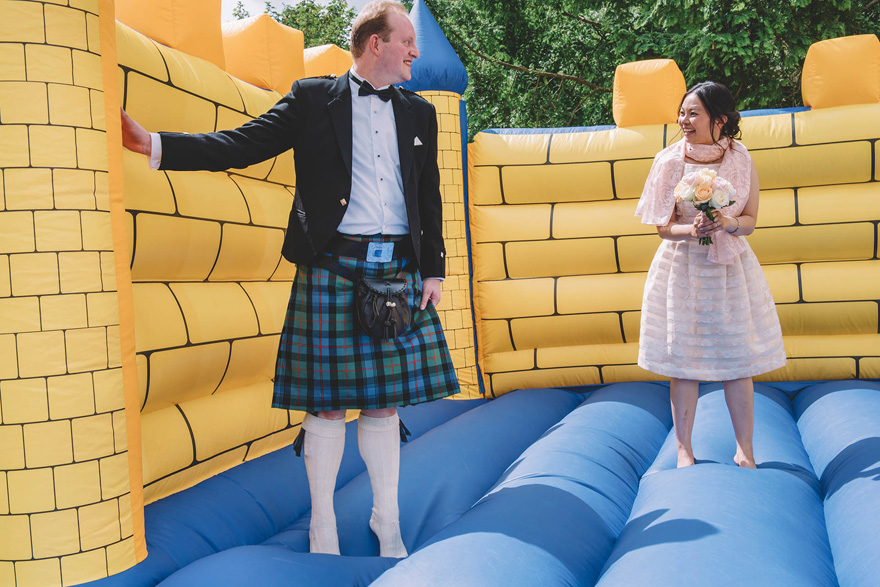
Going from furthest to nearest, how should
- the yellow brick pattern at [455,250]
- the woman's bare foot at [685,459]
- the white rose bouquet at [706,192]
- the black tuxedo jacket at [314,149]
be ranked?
the yellow brick pattern at [455,250] < the woman's bare foot at [685,459] < the white rose bouquet at [706,192] < the black tuxedo jacket at [314,149]

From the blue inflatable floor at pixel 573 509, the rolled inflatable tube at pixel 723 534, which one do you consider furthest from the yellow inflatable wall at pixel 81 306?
the rolled inflatable tube at pixel 723 534

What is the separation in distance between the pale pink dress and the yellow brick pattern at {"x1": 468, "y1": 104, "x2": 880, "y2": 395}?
100 centimetres

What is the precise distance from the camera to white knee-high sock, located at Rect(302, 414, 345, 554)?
1.62m

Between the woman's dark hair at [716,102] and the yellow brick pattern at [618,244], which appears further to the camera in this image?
the yellow brick pattern at [618,244]

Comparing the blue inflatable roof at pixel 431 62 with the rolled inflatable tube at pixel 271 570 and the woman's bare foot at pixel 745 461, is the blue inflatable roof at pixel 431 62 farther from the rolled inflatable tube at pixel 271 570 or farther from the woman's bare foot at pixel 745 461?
the rolled inflatable tube at pixel 271 570

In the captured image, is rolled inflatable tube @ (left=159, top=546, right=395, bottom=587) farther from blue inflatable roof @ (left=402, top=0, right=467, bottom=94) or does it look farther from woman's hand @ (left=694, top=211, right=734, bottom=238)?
blue inflatable roof @ (left=402, top=0, right=467, bottom=94)

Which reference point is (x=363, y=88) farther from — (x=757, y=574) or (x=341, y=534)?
(x=757, y=574)

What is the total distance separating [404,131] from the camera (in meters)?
1.73

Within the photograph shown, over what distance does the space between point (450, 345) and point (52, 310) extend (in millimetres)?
1951

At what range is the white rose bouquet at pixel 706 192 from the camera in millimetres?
1878

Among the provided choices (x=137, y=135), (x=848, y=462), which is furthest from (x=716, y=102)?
(x=137, y=135)

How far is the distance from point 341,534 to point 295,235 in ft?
2.29

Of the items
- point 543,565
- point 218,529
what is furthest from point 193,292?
point 543,565

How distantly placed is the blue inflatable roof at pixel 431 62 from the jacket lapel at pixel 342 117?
1.50 metres
